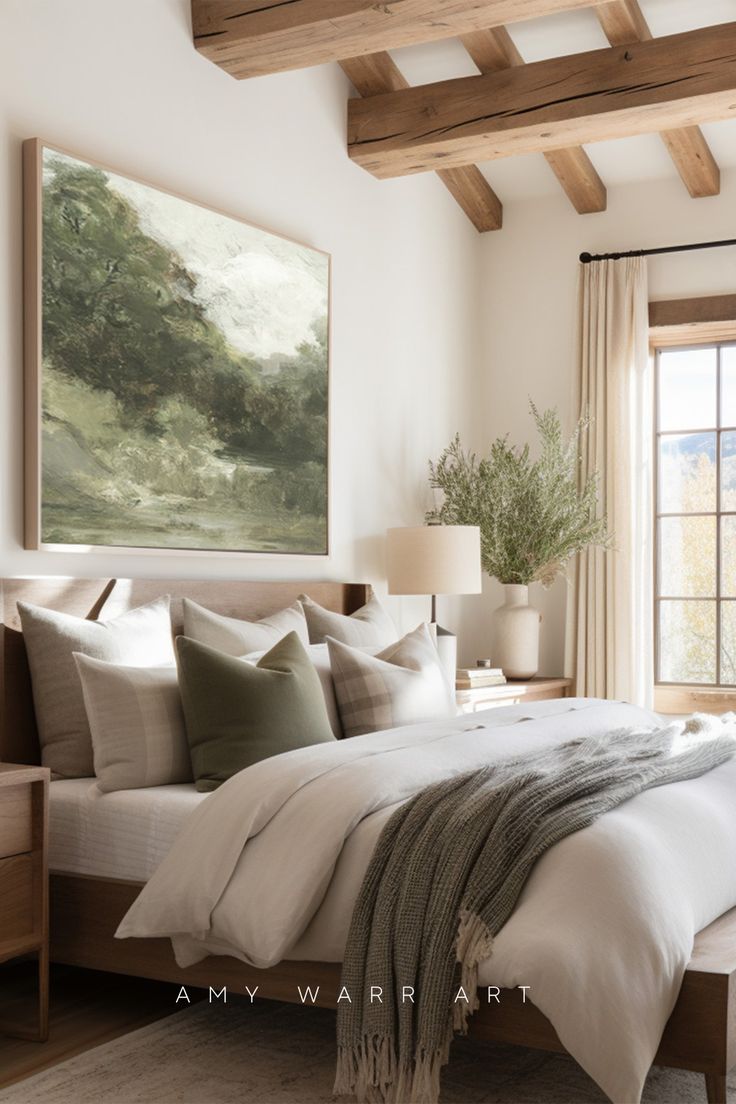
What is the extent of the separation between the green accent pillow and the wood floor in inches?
24.4

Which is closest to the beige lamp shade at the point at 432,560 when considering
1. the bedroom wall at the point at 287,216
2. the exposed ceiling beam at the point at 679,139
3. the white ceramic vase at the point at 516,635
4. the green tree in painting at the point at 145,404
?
the bedroom wall at the point at 287,216

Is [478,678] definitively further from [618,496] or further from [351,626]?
[618,496]

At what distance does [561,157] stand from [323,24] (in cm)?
213

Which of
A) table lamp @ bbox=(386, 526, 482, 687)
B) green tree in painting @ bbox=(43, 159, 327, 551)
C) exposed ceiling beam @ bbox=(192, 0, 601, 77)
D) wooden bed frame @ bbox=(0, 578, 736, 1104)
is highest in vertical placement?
exposed ceiling beam @ bbox=(192, 0, 601, 77)

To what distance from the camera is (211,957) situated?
2.94 m

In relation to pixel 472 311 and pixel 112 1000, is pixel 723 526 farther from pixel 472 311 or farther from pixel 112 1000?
pixel 112 1000

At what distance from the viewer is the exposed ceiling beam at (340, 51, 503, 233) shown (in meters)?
5.41

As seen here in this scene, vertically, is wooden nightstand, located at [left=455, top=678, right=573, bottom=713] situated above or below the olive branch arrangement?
below

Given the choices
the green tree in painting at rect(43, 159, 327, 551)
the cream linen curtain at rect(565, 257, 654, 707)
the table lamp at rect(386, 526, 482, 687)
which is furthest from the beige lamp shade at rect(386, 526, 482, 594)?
the cream linen curtain at rect(565, 257, 654, 707)

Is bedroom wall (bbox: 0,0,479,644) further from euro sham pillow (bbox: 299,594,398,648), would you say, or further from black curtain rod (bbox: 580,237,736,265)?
black curtain rod (bbox: 580,237,736,265)

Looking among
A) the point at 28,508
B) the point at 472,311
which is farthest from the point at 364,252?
the point at 28,508

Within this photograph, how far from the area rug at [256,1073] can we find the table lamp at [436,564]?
2313 millimetres

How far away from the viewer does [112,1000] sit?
11.1ft

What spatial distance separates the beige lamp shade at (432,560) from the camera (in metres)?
5.27
